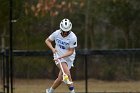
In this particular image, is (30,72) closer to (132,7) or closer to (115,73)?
(115,73)

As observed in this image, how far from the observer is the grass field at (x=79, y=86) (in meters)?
17.3

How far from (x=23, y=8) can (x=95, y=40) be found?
23.8ft

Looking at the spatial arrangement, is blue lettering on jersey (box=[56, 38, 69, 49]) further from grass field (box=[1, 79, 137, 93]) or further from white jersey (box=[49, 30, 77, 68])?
grass field (box=[1, 79, 137, 93])

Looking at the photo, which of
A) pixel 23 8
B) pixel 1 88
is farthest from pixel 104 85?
pixel 23 8

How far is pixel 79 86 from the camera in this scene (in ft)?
58.7

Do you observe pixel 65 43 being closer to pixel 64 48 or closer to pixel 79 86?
pixel 64 48

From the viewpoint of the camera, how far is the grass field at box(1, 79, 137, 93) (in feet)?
56.7

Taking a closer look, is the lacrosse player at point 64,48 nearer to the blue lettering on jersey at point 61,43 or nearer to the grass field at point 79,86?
the blue lettering on jersey at point 61,43

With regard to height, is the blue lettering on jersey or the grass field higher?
the blue lettering on jersey

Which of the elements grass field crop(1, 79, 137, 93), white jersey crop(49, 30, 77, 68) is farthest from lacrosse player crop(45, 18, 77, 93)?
grass field crop(1, 79, 137, 93)

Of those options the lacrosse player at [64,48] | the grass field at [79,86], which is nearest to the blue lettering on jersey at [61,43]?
the lacrosse player at [64,48]

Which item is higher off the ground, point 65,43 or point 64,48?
point 65,43

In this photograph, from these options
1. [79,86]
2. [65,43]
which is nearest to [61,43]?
[65,43]

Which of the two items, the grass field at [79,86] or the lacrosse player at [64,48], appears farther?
the grass field at [79,86]
